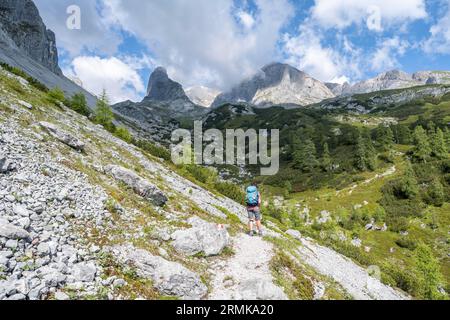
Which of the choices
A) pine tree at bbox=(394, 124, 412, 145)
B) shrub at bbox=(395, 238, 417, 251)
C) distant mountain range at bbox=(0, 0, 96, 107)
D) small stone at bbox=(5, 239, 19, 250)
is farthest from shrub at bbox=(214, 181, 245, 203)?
distant mountain range at bbox=(0, 0, 96, 107)

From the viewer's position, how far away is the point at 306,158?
426ft

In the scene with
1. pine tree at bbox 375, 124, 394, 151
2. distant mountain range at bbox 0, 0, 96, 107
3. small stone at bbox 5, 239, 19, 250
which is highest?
distant mountain range at bbox 0, 0, 96, 107

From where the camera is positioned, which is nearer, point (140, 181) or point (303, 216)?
point (140, 181)

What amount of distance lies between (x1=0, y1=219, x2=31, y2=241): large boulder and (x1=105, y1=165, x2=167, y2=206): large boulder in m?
9.80

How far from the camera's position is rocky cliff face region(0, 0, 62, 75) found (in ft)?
484

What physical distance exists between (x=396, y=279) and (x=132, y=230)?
4414 centimetres

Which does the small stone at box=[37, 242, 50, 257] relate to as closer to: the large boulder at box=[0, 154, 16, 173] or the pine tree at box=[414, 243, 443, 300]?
the large boulder at box=[0, 154, 16, 173]

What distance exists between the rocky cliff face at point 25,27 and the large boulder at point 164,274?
180433 millimetres

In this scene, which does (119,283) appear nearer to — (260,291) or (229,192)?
(260,291)

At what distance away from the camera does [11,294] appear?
790 cm

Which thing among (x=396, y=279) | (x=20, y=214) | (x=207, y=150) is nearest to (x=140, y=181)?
(x=20, y=214)

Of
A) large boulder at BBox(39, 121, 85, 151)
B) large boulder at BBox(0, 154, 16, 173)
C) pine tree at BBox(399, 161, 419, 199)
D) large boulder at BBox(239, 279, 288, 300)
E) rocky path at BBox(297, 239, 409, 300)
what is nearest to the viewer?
large boulder at BBox(239, 279, 288, 300)

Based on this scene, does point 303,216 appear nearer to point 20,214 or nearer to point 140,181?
point 140,181

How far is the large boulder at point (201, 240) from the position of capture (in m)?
14.5
